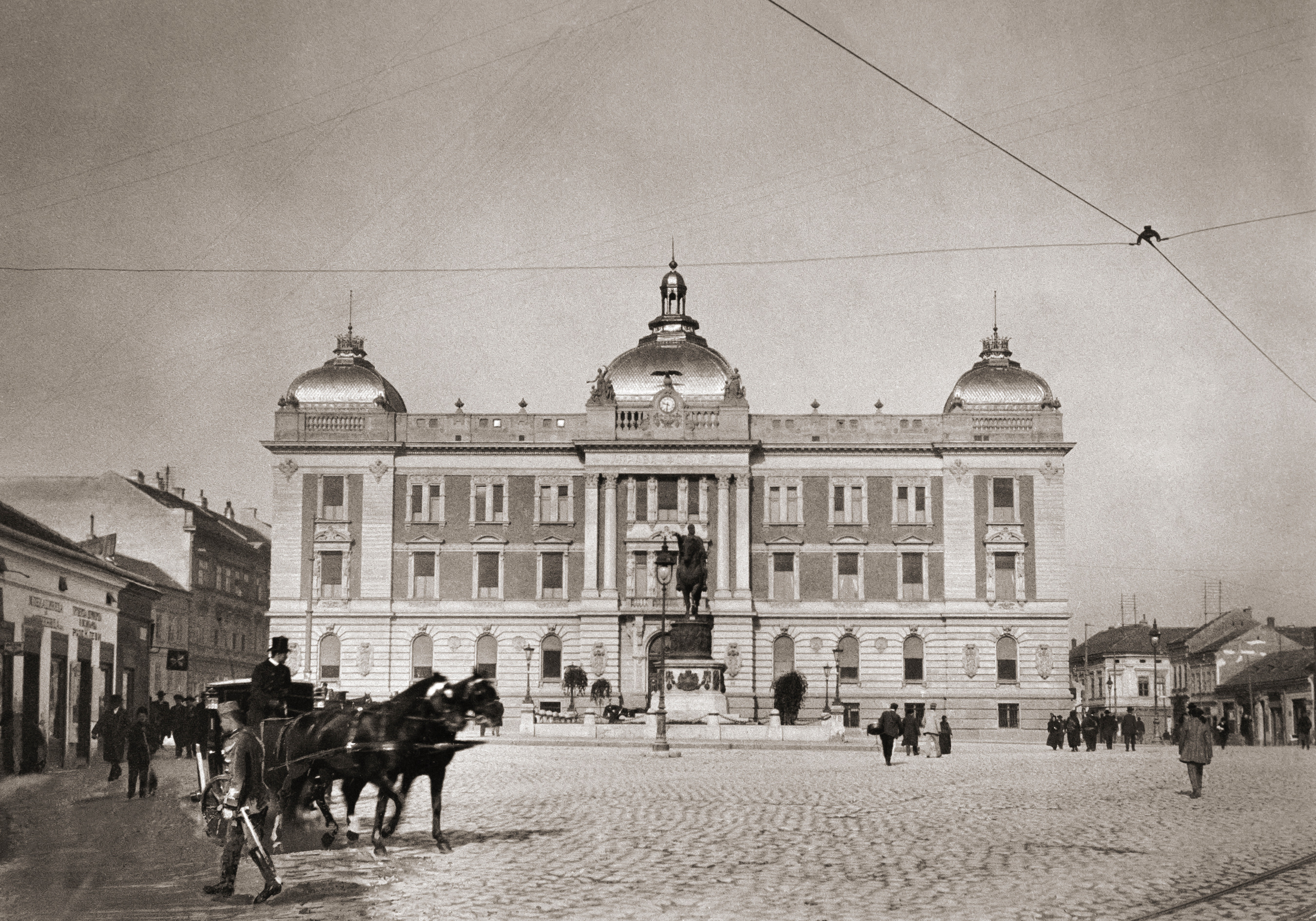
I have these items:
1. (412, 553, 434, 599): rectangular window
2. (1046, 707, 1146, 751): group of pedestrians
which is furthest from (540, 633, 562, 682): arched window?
(1046, 707, 1146, 751): group of pedestrians

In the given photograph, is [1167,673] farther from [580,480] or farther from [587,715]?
[587,715]

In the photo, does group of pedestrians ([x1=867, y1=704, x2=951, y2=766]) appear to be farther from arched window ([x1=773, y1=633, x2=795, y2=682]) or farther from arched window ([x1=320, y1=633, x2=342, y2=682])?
arched window ([x1=320, y1=633, x2=342, y2=682])

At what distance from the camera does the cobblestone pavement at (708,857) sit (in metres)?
11.4

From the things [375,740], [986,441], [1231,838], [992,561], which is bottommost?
[1231,838]

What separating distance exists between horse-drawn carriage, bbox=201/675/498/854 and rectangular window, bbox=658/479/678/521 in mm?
56103

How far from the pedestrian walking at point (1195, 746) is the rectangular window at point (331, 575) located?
50.3 meters

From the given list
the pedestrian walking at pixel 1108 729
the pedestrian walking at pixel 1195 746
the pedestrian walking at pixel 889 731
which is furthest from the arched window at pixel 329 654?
the pedestrian walking at pixel 1195 746

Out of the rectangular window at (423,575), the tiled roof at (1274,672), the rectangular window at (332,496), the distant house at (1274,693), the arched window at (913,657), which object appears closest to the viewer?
the tiled roof at (1274,672)

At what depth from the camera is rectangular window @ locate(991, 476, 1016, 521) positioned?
69.9 meters

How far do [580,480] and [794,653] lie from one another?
39.9 ft

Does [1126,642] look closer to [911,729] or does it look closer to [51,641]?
[911,729]

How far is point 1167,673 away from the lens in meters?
128

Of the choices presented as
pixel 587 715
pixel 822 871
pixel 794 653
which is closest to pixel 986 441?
pixel 794 653

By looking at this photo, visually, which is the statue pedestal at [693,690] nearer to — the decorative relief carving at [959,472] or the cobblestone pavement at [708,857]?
the cobblestone pavement at [708,857]
